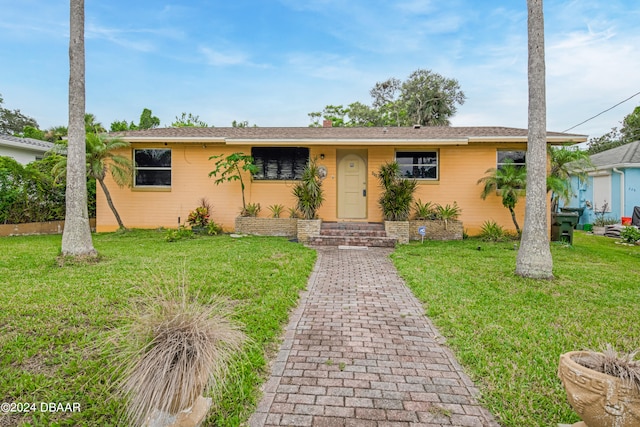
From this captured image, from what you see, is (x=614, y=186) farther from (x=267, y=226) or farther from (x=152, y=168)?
(x=152, y=168)

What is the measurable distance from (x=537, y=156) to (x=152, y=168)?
12.0 m

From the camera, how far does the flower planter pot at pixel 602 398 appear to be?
1764 mm

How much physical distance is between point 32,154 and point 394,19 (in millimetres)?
17832

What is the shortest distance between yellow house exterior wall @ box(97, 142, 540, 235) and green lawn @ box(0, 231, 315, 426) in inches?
135

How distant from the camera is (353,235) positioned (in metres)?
10.4

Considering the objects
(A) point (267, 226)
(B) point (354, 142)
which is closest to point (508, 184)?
(B) point (354, 142)

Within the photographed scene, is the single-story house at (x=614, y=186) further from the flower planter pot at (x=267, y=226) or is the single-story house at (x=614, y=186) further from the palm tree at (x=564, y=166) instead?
the flower planter pot at (x=267, y=226)

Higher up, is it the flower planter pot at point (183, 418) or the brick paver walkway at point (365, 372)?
the flower planter pot at point (183, 418)

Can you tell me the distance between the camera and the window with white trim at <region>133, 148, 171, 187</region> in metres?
12.1

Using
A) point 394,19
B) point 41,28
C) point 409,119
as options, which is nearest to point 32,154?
point 41,28

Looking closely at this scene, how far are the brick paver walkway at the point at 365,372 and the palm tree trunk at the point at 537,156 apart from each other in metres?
2.77

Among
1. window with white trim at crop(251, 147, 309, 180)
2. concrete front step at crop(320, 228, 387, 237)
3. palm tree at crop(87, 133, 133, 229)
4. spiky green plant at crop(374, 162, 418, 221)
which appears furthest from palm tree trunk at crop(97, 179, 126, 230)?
spiky green plant at crop(374, 162, 418, 221)

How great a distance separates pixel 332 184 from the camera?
11.8 metres

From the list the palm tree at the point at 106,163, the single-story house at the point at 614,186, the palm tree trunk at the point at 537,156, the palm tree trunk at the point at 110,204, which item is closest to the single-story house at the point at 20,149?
the palm tree at the point at 106,163
